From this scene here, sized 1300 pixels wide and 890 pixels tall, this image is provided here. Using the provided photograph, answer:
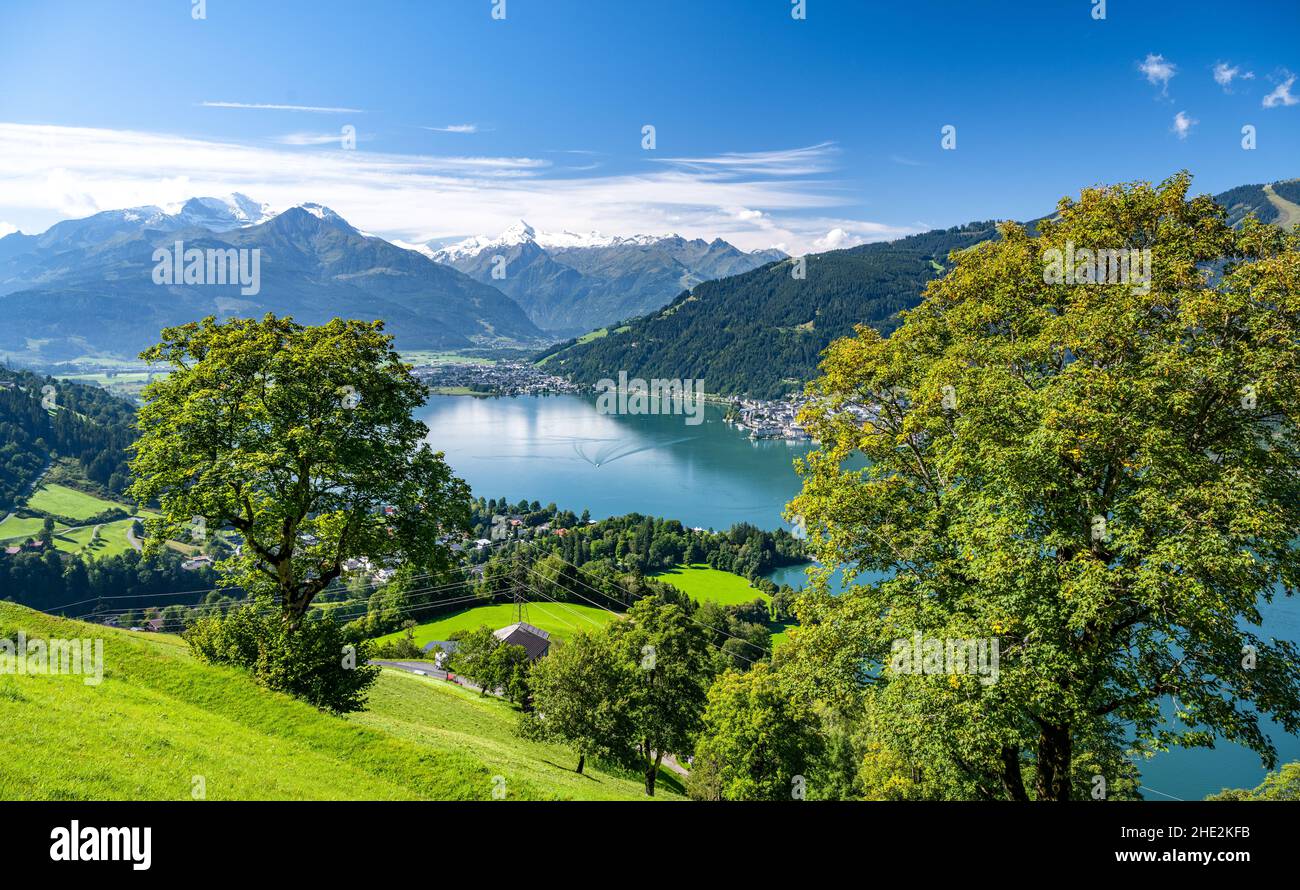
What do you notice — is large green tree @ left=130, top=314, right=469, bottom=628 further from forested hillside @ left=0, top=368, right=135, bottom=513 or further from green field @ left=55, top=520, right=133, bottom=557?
forested hillside @ left=0, top=368, right=135, bottom=513

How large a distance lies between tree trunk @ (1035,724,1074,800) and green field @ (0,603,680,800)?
7530 mm

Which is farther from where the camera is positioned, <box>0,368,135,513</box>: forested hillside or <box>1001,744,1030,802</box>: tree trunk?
<box>0,368,135,513</box>: forested hillside

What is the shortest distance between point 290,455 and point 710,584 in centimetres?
6564

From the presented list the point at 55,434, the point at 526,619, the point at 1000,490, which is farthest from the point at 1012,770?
the point at 55,434

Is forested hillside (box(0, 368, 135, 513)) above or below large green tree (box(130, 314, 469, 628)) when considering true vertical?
below

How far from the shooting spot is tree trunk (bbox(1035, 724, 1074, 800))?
9.24 m

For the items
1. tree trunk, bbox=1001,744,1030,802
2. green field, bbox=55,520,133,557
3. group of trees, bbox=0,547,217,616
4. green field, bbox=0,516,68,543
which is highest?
tree trunk, bbox=1001,744,1030,802

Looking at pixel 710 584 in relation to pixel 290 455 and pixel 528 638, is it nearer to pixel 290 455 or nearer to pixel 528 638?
pixel 528 638

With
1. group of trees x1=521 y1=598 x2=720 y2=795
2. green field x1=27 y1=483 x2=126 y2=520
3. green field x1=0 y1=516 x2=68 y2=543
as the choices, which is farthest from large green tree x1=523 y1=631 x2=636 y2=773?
green field x1=27 y1=483 x2=126 y2=520

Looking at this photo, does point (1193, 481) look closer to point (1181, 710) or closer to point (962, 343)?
point (1181, 710)
